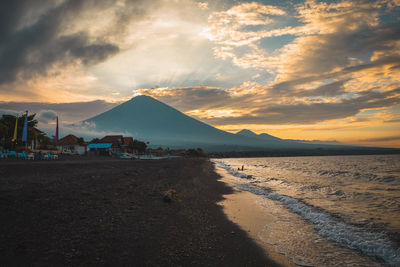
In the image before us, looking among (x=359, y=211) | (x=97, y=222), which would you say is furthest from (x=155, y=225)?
(x=359, y=211)

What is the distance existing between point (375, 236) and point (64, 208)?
1176 centimetres

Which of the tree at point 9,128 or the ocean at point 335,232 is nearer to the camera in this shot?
the ocean at point 335,232

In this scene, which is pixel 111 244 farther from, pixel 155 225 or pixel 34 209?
pixel 34 209

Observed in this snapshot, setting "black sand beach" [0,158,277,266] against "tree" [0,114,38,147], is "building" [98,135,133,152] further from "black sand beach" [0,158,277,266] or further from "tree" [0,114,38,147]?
"black sand beach" [0,158,277,266]

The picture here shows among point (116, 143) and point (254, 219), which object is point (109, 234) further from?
point (116, 143)

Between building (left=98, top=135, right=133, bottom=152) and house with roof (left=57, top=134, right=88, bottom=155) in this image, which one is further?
building (left=98, top=135, right=133, bottom=152)

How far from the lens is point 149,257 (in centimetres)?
493

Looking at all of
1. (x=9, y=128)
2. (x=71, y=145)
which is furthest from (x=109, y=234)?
(x=71, y=145)

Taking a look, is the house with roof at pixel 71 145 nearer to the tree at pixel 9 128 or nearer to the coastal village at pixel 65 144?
the coastal village at pixel 65 144

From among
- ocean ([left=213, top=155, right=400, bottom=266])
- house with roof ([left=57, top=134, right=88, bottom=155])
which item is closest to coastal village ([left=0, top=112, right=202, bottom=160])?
house with roof ([left=57, top=134, right=88, bottom=155])

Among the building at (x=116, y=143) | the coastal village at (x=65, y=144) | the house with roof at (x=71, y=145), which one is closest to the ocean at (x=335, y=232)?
the coastal village at (x=65, y=144)

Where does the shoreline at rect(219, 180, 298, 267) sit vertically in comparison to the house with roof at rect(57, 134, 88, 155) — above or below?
below

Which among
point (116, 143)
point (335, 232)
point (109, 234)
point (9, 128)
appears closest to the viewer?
point (109, 234)

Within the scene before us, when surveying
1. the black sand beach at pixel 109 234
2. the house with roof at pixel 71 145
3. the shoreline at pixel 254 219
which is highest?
the house with roof at pixel 71 145
